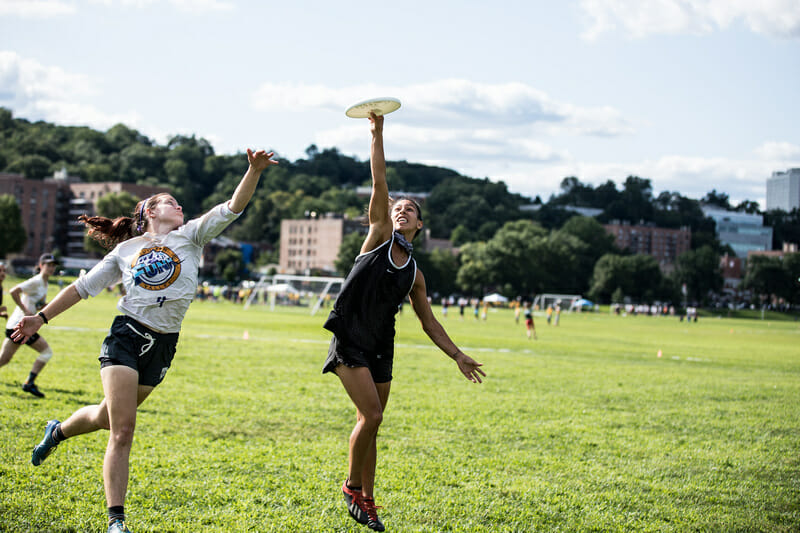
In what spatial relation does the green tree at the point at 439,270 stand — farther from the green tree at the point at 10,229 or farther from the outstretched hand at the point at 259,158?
the outstretched hand at the point at 259,158

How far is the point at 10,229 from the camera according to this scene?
433 ft

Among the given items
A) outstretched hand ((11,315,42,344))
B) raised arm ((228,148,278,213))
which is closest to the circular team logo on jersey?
raised arm ((228,148,278,213))

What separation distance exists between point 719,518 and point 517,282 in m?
141

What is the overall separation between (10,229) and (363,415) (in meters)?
143

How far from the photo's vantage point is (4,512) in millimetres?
6363

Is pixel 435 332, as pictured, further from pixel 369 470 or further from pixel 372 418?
pixel 369 470

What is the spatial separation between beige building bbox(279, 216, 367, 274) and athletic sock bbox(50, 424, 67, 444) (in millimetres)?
153872

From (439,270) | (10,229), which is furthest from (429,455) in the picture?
(10,229)

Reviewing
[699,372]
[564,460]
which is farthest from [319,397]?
[699,372]

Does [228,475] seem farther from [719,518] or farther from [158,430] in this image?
[719,518]

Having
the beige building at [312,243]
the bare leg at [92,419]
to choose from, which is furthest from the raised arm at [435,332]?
the beige building at [312,243]

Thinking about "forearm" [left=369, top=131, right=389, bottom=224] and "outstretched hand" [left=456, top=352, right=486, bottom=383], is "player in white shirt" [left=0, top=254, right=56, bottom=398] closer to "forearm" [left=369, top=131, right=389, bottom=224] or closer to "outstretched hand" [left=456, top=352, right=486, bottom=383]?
"forearm" [left=369, top=131, right=389, bottom=224]

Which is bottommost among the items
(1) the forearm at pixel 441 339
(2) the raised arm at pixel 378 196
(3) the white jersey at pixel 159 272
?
(1) the forearm at pixel 441 339

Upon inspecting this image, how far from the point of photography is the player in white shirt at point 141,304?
6.00 metres
